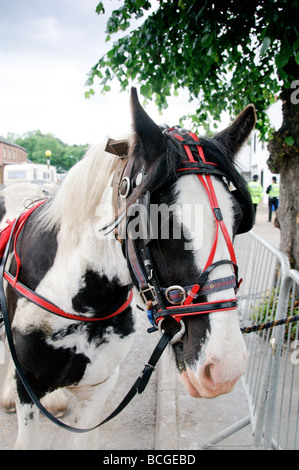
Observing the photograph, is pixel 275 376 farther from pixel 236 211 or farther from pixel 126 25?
pixel 126 25

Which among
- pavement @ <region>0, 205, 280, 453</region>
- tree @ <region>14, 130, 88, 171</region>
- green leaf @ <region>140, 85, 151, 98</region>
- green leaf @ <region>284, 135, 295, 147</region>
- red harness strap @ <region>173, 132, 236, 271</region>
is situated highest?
tree @ <region>14, 130, 88, 171</region>

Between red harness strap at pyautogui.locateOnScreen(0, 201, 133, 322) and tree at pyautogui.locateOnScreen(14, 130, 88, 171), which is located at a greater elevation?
tree at pyautogui.locateOnScreen(14, 130, 88, 171)

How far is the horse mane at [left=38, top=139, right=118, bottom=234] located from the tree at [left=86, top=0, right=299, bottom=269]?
203 centimetres

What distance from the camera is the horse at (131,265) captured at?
125 cm

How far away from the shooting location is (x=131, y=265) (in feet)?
4.75

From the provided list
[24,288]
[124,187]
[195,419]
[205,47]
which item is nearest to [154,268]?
[124,187]

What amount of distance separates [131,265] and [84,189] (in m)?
0.51

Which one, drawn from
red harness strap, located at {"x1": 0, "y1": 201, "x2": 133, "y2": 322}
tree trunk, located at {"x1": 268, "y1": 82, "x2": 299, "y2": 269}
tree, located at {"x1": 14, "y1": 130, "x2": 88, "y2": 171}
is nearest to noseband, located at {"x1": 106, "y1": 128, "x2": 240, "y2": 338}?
red harness strap, located at {"x1": 0, "y1": 201, "x2": 133, "y2": 322}

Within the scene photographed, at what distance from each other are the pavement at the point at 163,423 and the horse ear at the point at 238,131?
156 centimetres

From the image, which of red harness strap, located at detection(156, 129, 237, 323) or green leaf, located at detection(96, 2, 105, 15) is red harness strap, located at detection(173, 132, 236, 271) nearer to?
red harness strap, located at detection(156, 129, 237, 323)

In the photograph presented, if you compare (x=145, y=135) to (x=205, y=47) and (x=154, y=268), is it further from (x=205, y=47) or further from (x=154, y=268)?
(x=205, y=47)

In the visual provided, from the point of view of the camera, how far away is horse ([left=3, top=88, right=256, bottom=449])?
1.25 m

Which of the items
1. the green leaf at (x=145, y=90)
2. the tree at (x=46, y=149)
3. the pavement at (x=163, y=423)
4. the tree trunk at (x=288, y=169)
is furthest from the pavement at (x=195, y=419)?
the tree at (x=46, y=149)
